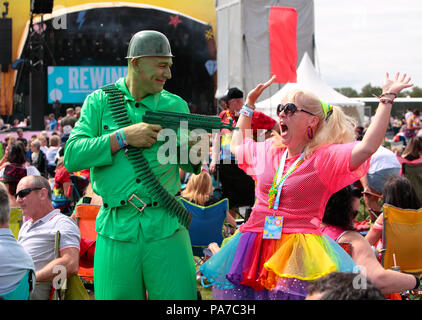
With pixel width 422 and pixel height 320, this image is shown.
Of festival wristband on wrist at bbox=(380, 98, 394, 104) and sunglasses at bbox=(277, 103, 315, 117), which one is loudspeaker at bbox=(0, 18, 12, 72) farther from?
festival wristband on wrist at bbox=(380, 98, 394, 104)

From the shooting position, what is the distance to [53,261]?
407 cm

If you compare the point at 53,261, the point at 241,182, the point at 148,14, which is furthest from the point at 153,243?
the point at 148,14

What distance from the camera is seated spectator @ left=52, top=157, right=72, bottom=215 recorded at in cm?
907

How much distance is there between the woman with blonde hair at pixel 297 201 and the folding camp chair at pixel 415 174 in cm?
575

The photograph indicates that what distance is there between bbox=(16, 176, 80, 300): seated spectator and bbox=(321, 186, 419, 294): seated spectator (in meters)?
1.77

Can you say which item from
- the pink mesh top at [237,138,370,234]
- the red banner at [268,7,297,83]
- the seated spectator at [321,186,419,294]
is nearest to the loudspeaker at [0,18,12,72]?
the red banner at [268,7,297,83]

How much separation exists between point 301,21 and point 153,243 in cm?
2166

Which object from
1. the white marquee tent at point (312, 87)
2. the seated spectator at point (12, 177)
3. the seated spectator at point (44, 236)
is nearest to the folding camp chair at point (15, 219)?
the seated spectator at point (44, 236)

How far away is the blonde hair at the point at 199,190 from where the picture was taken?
6.63 meters

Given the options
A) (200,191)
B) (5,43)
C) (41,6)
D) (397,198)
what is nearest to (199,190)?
(200,191)

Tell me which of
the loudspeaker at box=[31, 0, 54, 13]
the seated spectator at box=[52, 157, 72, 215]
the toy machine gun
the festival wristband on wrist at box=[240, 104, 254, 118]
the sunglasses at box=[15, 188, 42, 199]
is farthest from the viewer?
the loudspeaker at box=[31, 0, 54, 13]

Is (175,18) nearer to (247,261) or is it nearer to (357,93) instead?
(247,261)

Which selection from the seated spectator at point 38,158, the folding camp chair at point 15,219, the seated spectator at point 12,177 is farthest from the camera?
the seated spectator at point 38,158

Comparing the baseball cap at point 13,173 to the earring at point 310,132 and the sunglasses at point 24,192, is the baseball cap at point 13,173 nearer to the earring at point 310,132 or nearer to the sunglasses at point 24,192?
the sunglasses at point 24,192
